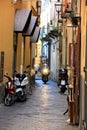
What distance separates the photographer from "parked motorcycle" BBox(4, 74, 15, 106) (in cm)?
1727

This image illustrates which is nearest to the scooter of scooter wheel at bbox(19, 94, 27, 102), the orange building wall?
scooter wheel at bbox(19, 94, 27, 102)

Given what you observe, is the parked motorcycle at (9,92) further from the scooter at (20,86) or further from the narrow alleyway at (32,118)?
the scooter at (20,86)

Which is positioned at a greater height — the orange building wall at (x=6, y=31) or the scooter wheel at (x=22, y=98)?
the orange building wall at (x=6, y=31)

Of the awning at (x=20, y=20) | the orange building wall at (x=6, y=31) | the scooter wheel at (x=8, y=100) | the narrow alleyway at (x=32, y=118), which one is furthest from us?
the awning at (x=20, y=20)

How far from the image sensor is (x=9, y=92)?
58.1ft

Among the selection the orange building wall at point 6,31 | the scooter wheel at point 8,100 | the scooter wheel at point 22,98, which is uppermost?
the orange building wall at point 6,31

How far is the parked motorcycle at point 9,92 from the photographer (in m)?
17.3

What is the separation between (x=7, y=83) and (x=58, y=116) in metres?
4.67

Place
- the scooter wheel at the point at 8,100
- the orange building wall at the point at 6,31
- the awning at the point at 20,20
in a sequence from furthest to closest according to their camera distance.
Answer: the awning at the point at 20,20
the orange building wall at the point at 6,31
the scooter wheel at the point at 8,100

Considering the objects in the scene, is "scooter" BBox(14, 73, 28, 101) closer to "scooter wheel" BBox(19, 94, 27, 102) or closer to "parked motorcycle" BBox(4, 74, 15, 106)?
"scooter wheel" BBox(19, 94, 27, 102)

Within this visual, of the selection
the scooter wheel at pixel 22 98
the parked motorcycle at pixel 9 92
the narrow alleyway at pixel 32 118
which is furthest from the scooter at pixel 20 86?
the narrow alleyway at pixel 32 118

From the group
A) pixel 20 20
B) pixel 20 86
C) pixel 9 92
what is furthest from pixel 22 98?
pixel 20 20

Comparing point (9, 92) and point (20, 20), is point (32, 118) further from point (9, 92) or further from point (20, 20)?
point (20, 20)

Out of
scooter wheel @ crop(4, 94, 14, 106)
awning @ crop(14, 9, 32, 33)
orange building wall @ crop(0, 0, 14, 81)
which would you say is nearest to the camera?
scooter wheel @ crop(4, 94, 14, 106)
